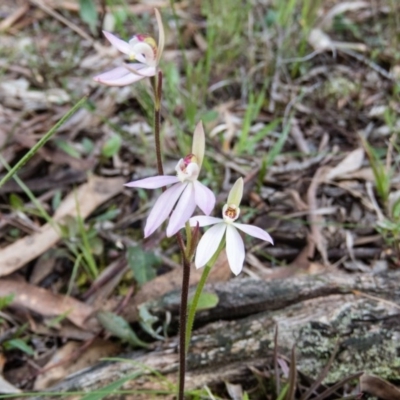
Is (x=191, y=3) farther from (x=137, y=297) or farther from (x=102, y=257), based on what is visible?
(x=137, y=297)

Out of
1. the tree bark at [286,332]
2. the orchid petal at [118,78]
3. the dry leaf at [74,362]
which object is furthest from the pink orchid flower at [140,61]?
the dry leaf at [74,362]

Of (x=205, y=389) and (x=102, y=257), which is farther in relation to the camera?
(x=102, y=257)

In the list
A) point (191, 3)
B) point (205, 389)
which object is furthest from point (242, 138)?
point (191, 3)

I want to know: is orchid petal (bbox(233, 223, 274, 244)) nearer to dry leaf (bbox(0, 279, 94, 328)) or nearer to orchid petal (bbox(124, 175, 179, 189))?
orchid petal (bbox(124, 175, 179, 189))

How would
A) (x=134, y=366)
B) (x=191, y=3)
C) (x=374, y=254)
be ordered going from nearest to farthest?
(x=134, y=366), (x=374, y=254), (x=191, y=3)

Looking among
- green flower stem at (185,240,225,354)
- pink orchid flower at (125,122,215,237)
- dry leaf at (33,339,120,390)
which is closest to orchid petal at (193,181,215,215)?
pink orchid flower at (125,122,215,237)

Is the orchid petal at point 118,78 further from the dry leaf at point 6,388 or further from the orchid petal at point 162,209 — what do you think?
the dry leaf at point 6,388

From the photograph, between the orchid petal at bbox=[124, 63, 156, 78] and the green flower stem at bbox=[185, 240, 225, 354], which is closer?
the orchid petal at bbox=[124, 63, 156, 78]
